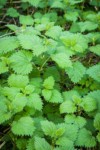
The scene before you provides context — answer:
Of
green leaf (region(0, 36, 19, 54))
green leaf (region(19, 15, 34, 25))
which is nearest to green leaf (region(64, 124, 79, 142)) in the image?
green leaf (region(0, 36, 19, 54))

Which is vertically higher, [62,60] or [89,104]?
[62,60]

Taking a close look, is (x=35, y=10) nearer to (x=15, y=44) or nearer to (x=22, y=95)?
(x=15, y=44)

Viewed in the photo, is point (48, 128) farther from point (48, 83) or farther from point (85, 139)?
point (48, 83)

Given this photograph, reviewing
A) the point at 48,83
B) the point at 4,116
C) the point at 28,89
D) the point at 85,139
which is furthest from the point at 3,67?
the point at 85,139

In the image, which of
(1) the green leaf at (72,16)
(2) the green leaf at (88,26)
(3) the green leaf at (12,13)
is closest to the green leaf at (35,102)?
(2) the green leaf at (88,26)

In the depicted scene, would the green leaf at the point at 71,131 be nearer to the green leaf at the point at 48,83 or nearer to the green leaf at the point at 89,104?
the green leaf at the point at 89,104

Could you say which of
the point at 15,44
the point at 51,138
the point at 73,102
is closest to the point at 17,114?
the point at 51,138

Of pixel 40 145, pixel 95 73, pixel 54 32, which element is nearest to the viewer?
pixel 40 145

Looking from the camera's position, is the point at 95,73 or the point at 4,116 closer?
the point at 4,116
